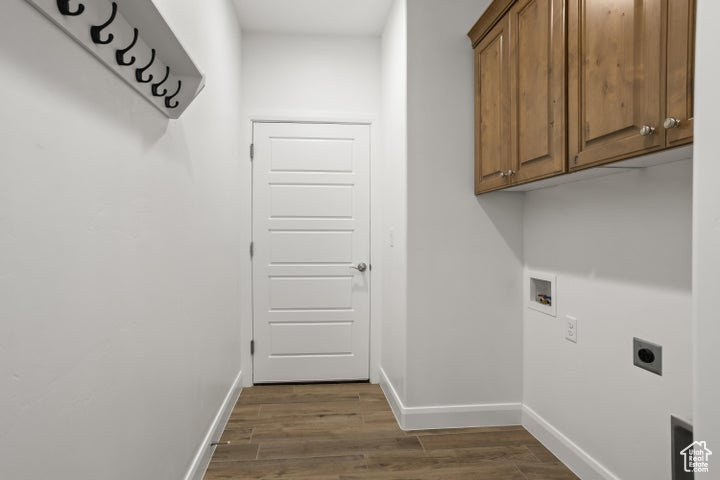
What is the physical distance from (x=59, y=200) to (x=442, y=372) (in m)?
2.14

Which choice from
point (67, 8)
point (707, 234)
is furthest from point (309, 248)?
point (707, 234)

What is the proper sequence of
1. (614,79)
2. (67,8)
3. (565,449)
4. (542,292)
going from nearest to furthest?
(67,8), (614,79), (565,449), (542,292)

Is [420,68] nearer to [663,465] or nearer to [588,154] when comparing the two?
[588,154]

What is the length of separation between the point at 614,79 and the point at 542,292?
4.36ft

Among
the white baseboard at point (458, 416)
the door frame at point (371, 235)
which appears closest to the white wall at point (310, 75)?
the door frame at point (371, 235)

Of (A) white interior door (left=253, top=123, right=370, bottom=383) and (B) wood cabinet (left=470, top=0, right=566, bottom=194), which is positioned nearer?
(B) wood cabinet (left=470, top=0, right=566, bottom=194)

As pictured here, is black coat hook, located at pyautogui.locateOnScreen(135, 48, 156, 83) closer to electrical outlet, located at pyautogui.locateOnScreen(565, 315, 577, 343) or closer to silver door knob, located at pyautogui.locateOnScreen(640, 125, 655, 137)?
silver door knob, located at pyautogui.locateOnScreen(640, 125, 655, 137)

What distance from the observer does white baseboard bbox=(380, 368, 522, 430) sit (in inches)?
98.6

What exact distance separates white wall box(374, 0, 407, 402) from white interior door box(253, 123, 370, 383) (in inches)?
9.3

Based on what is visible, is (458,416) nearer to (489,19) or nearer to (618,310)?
(618,310)

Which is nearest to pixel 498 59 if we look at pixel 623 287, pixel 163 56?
pixel 623 287

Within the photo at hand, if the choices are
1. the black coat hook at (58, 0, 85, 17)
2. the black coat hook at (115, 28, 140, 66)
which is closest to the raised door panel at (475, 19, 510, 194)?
the black coat hook at (115, 28, 140, 66)

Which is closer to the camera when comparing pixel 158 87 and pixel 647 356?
pixel 158 87

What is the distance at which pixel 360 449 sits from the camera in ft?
7.54
